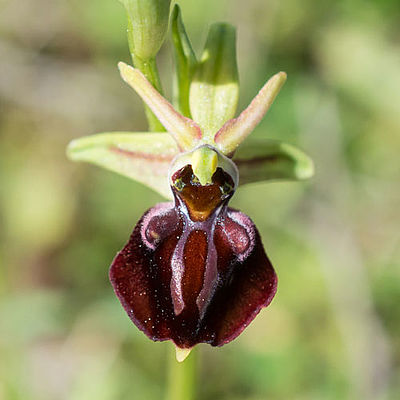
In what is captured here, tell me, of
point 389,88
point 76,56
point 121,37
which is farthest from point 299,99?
point 76,56

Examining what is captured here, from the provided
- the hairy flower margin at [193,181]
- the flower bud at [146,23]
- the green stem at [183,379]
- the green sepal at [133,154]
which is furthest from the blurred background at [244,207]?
the flower bud at [146,23]

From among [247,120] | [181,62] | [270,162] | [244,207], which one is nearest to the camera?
[247,120]

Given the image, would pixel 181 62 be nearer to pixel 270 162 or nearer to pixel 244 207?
pixel 270 162

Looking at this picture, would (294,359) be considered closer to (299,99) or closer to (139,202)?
(139,202)

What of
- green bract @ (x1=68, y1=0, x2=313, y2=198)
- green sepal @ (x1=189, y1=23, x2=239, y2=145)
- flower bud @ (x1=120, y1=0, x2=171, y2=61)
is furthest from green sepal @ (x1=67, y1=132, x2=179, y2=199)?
flower bud @ (x1=120, y1=0, x2=171, y2=61)

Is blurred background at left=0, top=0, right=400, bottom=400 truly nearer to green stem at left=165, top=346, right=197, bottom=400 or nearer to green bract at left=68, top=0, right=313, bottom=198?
green stem at left=165, top=346, right=197, bottom=400

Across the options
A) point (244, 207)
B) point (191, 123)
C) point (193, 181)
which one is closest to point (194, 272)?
point (193, 181)

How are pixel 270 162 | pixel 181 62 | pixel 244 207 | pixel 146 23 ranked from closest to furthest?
pixel 146 23 → pixel 181 62 → pixel 270 162 → pixel 244 207
